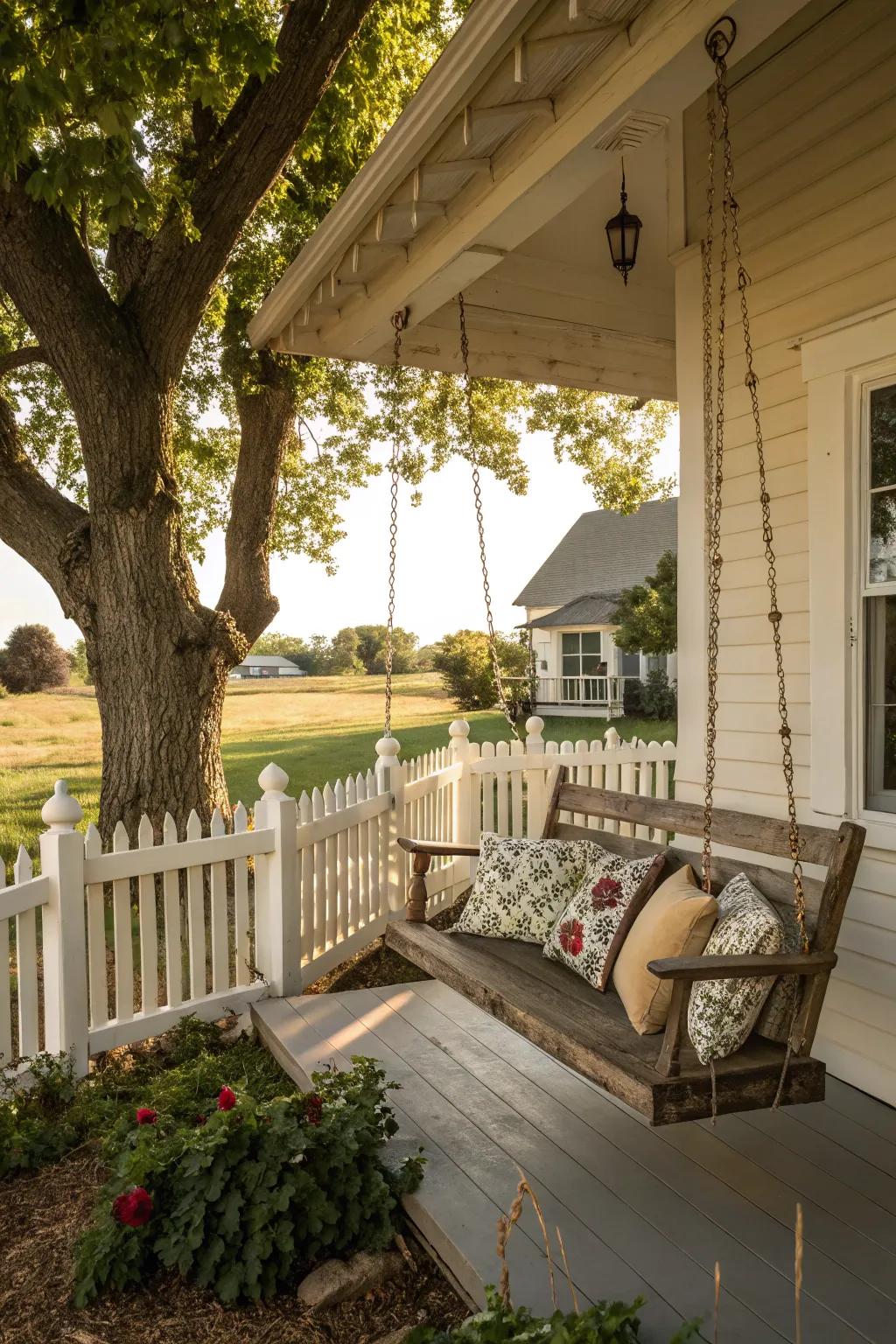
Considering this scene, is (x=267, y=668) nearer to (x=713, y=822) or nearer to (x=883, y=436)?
(x=713, y=822)

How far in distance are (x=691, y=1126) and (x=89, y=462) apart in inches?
203

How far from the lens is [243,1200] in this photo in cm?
233

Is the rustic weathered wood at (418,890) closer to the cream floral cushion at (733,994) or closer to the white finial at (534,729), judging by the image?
the cream floral cushion at (733,994)

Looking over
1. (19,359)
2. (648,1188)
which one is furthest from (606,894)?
(19,359)

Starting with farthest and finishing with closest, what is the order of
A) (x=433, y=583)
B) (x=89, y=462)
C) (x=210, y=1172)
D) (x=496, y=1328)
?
(x=433, y=583) < (x=89, y=462) < (x=210, y=1172) < (x=496, y=1328)

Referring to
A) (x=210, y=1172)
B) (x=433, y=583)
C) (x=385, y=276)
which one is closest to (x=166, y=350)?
(x=385, y=276)

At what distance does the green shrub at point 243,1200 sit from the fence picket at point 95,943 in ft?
3.34

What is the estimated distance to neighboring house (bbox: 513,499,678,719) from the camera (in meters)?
20.7

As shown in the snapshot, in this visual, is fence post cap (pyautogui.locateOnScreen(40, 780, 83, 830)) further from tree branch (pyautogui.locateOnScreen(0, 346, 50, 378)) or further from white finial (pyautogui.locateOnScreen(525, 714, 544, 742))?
tree branch (pyautogui.locateOnScreen(0, 346, 50, 378))

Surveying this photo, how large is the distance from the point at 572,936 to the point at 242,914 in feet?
5.25

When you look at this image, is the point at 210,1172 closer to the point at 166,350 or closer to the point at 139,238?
the point at 166,350

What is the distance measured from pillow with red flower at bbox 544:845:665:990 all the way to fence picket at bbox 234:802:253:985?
1414 millimetres

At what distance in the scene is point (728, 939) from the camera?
2568 millimetres

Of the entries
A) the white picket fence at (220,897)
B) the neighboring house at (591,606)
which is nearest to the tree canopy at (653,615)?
the neighboring house at (591,606)
